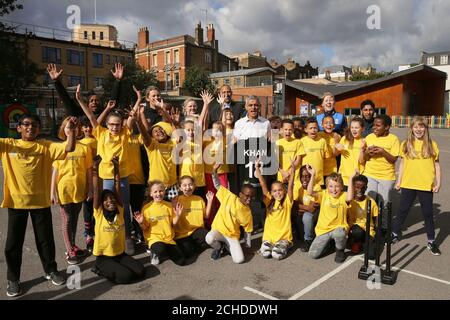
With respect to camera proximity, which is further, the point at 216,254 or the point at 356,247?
the point at 356,247

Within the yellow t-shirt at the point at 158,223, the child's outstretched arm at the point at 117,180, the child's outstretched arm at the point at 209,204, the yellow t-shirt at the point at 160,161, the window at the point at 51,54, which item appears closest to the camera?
the child's outstretched arm at the point at 117,180

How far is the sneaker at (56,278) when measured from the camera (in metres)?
3.92

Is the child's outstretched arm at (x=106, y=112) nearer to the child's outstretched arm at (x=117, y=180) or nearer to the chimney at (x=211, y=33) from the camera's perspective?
the child's outstretched arm at (x=117, y=180)

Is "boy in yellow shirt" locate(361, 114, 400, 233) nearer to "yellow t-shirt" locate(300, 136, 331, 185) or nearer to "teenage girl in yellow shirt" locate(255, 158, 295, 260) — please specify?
"yellow t-shirt" locate(300, 136, 331, 185)

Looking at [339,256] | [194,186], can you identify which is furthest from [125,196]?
[339,256]

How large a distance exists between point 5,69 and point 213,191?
17.3 metres

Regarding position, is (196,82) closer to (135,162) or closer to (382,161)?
(135,162)

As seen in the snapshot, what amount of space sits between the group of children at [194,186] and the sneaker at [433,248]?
0.06ft

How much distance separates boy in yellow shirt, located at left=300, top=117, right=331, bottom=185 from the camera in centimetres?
543

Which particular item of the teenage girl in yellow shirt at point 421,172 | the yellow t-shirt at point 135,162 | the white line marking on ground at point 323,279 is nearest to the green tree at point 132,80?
the yellow t-shirt at point 135,162

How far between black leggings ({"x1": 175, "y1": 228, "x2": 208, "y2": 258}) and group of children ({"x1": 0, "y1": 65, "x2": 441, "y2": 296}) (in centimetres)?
1

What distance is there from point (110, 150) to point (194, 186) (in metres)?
1.30

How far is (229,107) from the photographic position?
5953 millimetres

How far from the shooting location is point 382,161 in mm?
5184
